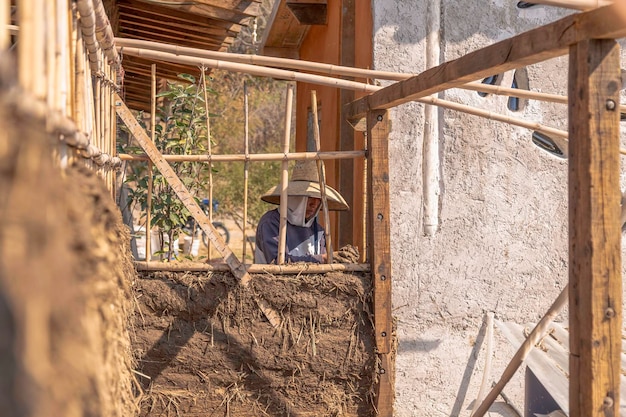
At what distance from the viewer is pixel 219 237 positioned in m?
4.02

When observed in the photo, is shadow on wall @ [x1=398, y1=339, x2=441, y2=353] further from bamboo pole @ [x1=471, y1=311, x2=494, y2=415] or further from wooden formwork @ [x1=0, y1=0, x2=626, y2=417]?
wooden formwork @ [x1=0, y1=0, x2=626, y2=417]

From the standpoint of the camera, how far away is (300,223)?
4578 mm

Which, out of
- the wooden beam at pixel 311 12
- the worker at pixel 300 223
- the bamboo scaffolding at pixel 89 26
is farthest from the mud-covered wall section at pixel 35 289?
the wooden beam at pixel 311 12

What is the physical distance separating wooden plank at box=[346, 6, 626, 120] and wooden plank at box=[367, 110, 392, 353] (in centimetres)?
43

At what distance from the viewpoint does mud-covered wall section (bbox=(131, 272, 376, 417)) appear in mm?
4082

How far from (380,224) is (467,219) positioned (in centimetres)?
125

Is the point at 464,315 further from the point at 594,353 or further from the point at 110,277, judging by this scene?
the point at 110,277

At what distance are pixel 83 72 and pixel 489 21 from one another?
3569 mm

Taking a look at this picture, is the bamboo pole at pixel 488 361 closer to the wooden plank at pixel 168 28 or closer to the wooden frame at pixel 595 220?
the wooden plank at pixel 168 28

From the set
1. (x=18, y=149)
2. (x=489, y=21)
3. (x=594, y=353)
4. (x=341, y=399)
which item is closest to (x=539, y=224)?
(x=489, y=21)

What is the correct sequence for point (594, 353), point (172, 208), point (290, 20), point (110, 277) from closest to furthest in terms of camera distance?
point (110, 277), point (594, 353), point (172, 208), point (290, 20)

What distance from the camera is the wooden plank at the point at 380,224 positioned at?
164 inches

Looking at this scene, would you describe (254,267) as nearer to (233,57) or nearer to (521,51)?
(233,57)

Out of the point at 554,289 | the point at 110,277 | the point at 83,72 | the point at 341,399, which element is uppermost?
the point at 83,72
